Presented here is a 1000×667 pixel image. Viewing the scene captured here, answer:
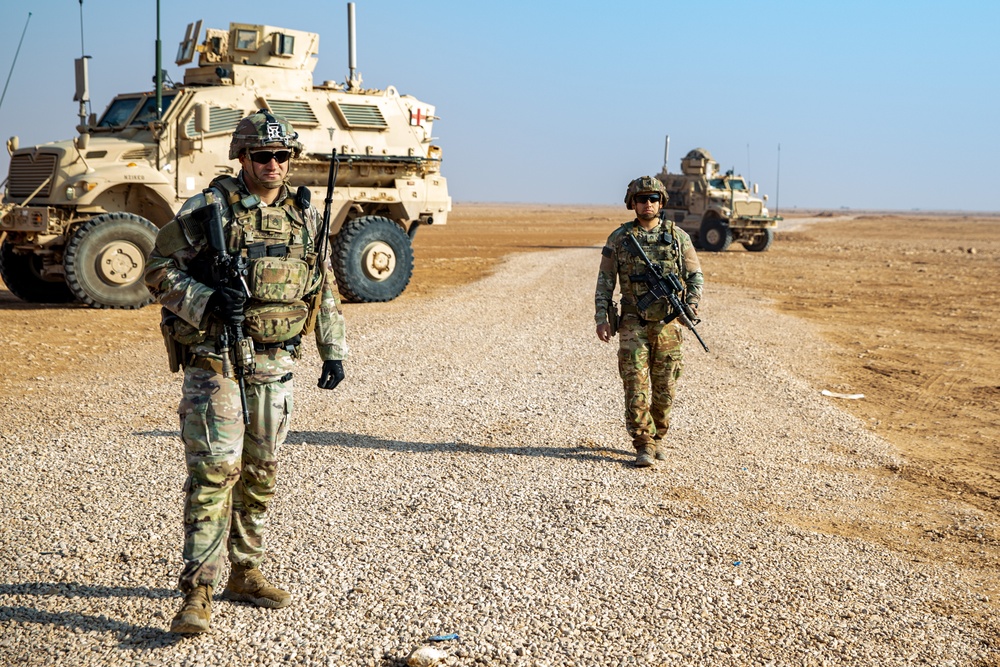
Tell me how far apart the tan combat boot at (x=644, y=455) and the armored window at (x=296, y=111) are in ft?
27.9

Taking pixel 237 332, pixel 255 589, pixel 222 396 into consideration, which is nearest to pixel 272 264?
pixel 237 332

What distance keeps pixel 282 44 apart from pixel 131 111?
2137mm

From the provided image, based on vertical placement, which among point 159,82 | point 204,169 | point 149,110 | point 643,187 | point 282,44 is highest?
point 282,44

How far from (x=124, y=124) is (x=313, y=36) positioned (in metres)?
2.76

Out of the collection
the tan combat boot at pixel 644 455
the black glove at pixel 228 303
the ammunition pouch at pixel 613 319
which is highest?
the black glove at pixel 228 303

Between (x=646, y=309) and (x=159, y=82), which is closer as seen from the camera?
(x=646, y=309)

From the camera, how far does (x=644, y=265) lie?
616 cm

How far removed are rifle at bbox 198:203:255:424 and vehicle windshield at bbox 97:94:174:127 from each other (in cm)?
978

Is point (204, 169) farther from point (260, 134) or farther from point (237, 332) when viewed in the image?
point (237, 332)

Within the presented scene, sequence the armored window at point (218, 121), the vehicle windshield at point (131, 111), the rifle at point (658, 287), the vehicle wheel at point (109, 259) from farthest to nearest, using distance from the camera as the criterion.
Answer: the vehicle windshield at point (131, 111) → the armored window at point (218, 121) → the vehicle wheel at point (109, 259) → the rifle at point (658, 287)

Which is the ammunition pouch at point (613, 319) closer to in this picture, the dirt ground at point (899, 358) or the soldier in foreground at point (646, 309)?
the soldier in foreground at point (646, 309)

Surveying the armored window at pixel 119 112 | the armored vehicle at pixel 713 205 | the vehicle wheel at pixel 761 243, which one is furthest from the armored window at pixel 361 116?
the vehicle wheel at pixel 761 243

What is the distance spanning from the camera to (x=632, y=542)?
4.79 metres

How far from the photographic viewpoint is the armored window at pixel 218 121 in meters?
12.3
